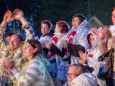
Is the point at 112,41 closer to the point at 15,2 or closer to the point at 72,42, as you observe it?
the point at 72,42

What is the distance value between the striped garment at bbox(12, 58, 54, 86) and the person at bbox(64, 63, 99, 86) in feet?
1.52

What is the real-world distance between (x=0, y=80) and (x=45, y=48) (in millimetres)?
1356

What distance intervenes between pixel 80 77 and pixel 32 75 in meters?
0.70

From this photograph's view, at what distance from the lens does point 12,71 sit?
5.48 metres

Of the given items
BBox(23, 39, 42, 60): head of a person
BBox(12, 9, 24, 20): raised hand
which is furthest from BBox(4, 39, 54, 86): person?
BBox(12, 9, 24, 20): raised hand

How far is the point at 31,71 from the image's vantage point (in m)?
5.41

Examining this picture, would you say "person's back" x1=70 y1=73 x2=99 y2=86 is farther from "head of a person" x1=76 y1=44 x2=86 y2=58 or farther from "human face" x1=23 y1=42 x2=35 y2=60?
"head of a person" x1=76 y1=44 x2=86 y2=58

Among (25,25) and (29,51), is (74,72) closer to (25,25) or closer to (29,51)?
(29,51)

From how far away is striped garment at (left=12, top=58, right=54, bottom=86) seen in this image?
538cm

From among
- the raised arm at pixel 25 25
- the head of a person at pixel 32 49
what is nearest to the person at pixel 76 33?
the raised arm at pixel 25 25

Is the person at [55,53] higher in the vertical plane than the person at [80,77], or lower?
higher

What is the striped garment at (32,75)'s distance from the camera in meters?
5.38

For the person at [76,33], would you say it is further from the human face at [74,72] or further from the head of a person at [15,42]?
the human face at [74,72]

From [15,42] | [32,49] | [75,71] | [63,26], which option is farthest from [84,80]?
[63,26]
